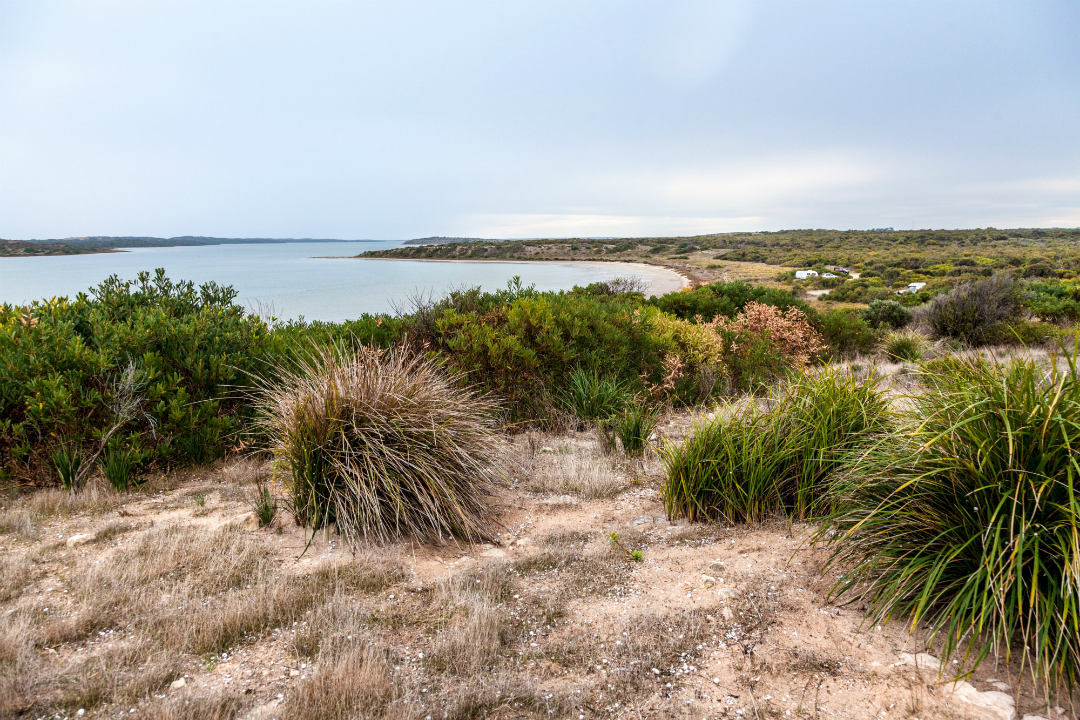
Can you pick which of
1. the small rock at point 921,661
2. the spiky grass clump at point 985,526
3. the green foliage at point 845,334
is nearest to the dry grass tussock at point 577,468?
the spiky grass clump at point 985,526

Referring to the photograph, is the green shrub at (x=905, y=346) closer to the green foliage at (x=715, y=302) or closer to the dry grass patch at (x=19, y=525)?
the green foliage at (x=715, y=302)

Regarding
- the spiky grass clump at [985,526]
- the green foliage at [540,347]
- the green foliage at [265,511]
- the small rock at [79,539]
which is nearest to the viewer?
the spiky grass clump at [985,526]

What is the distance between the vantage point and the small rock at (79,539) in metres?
3.44

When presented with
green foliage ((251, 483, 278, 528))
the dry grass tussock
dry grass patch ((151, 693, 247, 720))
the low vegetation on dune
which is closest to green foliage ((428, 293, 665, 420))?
the low vegetation on dune

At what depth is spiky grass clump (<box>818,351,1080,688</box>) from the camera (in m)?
2.11

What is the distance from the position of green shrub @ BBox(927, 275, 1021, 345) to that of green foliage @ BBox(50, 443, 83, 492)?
1517 centimetres

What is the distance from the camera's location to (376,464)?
12.0ft

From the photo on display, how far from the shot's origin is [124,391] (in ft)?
15.0

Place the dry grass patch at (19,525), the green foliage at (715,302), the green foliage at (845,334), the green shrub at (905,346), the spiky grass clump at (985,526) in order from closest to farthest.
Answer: the spiky grass clump at (985,526) → the dry grass patch at (19,525) → the green shrub at (905,346) → the green foliage at (845,334) → the green foliage at (715,302)

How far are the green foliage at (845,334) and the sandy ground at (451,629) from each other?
9.13m

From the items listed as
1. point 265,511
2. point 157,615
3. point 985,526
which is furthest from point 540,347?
point 985,526

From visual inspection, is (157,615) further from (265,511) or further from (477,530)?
(477,530)

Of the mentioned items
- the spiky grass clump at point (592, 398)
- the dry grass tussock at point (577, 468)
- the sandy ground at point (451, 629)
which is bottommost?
the dry grass tussock at point (577, 468)

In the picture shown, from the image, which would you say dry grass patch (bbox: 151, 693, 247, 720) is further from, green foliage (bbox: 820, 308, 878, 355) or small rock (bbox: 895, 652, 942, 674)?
green foliage (bbox: 820, 308, 878, 355)
